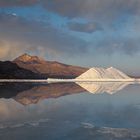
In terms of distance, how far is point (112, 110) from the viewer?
479 inches

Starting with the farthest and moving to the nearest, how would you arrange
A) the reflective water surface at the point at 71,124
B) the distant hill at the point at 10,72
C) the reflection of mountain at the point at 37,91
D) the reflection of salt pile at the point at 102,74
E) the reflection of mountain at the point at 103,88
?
the reflection of salt pile at the point at 102,74 → the distant hill at the point at 10,72 → the reflection of mountain at the point at 103,88 → the reflection of mountain at the point at 37,91 → the reflective water surface at the point at 71,124

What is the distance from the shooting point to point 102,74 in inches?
3556

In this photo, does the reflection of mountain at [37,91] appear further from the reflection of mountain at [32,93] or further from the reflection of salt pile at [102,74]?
the reflection of salt pile at [102,74]

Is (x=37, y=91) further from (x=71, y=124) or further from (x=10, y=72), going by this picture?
(x=10, y=72)

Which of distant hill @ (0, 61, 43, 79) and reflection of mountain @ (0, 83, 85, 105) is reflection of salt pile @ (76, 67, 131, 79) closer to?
distant hill @ (0, 61, 43, 79)

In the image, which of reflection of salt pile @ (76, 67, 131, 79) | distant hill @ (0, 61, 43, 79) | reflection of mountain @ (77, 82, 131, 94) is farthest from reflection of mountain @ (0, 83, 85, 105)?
reflection of salt pile @ (76, 67, 131, 79)

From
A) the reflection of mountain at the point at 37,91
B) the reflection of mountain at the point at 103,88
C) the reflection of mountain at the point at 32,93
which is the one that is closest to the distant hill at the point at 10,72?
the reflection of mountain at the point at 103,88

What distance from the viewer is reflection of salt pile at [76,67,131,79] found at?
86688 millimetres

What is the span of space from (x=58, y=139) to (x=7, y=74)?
6585 centimetres

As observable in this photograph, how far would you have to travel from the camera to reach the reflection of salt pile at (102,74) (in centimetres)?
8669

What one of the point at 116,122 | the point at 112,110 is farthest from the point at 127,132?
the point at 112,110

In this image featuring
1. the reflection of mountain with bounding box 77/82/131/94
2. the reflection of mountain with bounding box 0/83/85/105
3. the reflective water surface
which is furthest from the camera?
the reflection of mountain with bounding box 77/82/131/94

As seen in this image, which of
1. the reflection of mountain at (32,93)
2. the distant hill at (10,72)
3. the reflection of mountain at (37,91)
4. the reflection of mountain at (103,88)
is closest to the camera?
the reflection of mountain at (32,93)

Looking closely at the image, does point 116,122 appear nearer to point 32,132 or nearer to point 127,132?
point 127,132
